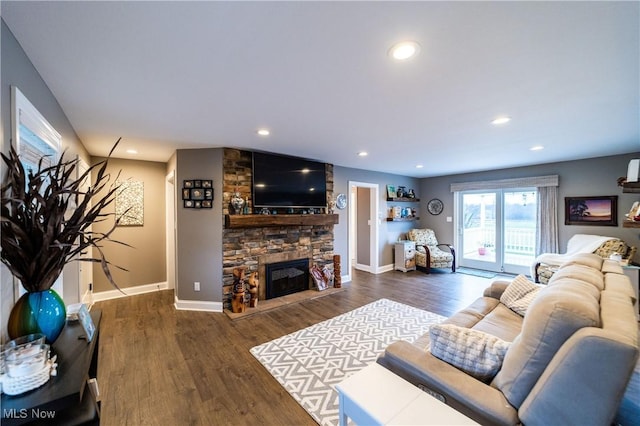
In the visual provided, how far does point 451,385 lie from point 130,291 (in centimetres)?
498

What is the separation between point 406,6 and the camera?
1114 mm

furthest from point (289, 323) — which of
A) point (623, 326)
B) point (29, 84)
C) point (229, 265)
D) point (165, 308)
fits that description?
point (29, 84)

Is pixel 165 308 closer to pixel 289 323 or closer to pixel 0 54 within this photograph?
pixel 289 323

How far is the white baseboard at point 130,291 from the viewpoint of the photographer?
3.98m

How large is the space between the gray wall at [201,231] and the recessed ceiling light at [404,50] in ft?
9.36

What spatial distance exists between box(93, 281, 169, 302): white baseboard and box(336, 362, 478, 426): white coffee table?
407 centimetres

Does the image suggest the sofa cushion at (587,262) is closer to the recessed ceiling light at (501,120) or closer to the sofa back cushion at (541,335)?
the sofa back cushion at (541,335)

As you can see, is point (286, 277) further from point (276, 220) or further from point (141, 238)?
point (141, 238)

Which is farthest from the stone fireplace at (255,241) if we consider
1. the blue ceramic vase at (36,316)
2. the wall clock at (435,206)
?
the wall clock at (435,206)

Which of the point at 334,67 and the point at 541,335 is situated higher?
the point at 334,67

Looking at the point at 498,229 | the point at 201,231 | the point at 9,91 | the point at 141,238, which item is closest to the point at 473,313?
the point at 201,231

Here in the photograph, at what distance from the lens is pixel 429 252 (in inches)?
227

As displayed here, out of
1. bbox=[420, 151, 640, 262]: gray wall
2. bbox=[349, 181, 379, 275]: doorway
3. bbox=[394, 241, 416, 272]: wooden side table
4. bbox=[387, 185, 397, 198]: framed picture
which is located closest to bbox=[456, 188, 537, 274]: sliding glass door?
bbox=[420, 151, 640, 262]: gray wall

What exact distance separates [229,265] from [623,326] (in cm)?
370
